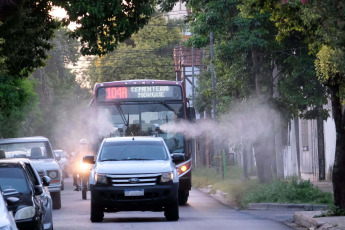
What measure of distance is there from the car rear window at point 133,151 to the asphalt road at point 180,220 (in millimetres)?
1395

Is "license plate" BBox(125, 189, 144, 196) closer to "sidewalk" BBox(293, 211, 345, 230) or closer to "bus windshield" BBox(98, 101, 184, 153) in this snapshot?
"sidewalk" BBox(293, 211, 345, 230)

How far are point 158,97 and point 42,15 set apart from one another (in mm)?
6827

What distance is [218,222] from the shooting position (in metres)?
18.6

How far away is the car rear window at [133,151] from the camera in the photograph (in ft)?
64.6

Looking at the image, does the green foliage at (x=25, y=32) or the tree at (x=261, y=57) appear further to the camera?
the tree at (x=261, y=57)

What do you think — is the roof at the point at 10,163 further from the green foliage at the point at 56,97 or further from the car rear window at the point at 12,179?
the green foliage at the point at 56,97

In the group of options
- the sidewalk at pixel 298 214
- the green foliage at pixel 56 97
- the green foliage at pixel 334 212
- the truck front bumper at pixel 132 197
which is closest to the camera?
the sidewalk at pixel 298 214

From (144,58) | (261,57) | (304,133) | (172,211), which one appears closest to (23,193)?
(172,211)

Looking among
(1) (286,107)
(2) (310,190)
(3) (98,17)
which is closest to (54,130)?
(1) (286,107)

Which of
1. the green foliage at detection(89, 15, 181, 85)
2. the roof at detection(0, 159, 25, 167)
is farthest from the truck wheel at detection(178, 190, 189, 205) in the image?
the green foliage at detection(89, 15, 181, 85)

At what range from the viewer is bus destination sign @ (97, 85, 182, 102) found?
26094mm

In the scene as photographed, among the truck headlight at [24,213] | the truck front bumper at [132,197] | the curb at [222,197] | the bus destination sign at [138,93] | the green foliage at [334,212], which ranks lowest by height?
the curb at [222,197]

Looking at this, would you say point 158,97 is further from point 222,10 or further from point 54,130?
point 54,130

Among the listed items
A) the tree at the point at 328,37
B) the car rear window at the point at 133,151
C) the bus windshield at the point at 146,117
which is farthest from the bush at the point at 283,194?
the car rear window at the point at 133,151
